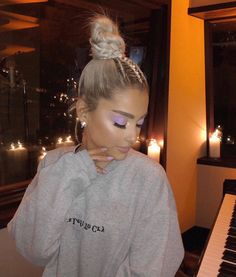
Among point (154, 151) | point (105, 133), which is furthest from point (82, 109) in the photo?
point (154, 151)

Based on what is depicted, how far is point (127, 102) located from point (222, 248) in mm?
949

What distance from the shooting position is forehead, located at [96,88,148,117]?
903 mm

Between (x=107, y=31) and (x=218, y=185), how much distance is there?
2.71 meters

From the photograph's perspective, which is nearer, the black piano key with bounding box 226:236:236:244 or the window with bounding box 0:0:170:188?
the black piano key with bounding box 226:236:236:244

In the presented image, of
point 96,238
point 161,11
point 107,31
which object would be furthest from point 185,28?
point 96,238

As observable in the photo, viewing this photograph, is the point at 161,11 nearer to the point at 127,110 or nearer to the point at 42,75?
the point at 42,75

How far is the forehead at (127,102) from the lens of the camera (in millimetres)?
903

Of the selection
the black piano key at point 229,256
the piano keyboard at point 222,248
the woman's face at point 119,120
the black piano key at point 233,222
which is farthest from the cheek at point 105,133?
the black piano key at point 233,222

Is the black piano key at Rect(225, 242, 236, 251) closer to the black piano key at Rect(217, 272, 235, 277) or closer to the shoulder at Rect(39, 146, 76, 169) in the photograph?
the black piano key at Rect(217, 272, 235, 277)

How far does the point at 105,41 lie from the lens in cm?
93

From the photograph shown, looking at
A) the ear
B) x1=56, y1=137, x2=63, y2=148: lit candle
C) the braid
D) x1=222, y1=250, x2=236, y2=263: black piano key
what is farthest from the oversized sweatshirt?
x1=56, y1=137, x2=63, y2=148: lit candle

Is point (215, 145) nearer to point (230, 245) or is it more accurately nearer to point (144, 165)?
point (230, 245)

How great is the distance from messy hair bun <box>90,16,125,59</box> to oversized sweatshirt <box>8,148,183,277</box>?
285 millimetres

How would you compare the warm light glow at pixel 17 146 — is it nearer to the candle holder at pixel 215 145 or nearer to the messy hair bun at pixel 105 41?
the messy hair bun at pixel 105 41
